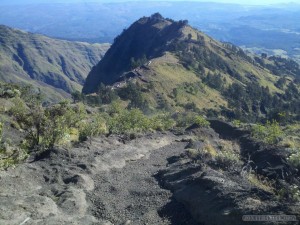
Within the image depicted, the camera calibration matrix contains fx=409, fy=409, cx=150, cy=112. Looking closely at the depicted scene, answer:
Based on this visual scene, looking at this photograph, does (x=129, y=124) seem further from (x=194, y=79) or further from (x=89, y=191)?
(x=194, y=79)

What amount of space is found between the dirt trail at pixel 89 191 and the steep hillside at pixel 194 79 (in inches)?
2282

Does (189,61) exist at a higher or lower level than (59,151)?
lower

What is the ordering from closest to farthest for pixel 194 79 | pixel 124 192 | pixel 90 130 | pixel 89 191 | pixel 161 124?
pixel 89 191
pixel 124 192
pixel 90 130
pixel 161 124
pixel 194 79

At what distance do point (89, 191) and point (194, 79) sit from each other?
108 meters

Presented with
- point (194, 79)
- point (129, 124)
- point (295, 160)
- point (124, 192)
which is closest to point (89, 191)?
point (124, 192)

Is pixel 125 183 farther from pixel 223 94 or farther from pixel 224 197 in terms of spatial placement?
pixel 223 94

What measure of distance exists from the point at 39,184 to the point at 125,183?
555 centimetres

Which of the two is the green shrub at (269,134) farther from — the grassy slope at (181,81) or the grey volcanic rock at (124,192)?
the grassy slope at (181,81)

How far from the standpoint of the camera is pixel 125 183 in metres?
26.9

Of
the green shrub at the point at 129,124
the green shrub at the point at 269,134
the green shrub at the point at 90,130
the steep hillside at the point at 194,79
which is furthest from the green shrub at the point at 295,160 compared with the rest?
the steep hillside at the point at 194,79

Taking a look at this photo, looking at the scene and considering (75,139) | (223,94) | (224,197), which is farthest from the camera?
(223,94)

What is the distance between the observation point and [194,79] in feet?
426

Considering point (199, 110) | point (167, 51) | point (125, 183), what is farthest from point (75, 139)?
point (167, 51)

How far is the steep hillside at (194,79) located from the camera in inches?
4232
